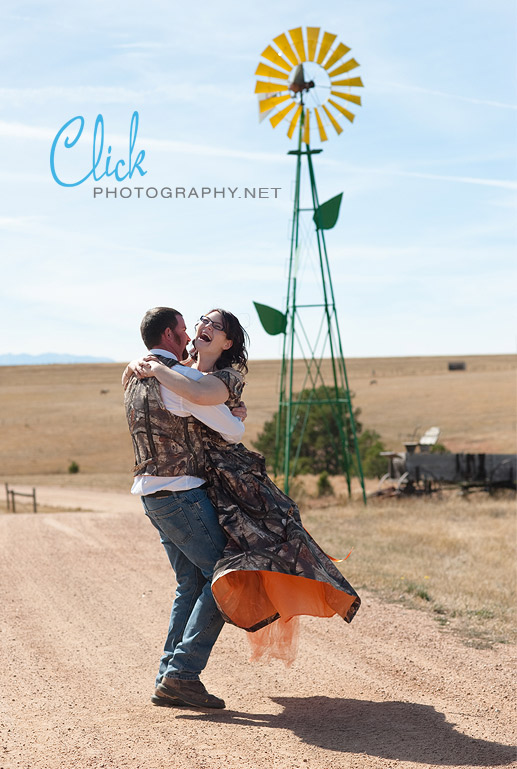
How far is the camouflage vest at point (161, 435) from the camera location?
166 inches

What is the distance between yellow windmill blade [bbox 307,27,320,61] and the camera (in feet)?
52.2

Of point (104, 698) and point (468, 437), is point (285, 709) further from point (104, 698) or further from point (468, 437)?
point (468, 437)

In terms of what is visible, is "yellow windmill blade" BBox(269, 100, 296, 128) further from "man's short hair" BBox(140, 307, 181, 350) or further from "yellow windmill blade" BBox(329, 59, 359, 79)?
"man's short hair" BBox(140, 307, 181, 350)

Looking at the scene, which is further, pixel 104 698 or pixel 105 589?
pixel 105 589

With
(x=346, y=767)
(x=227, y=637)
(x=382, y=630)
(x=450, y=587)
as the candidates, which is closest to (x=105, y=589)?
(x=227, y=637)

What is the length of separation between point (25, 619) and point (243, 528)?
3.19m

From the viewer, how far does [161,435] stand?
422 centimetres

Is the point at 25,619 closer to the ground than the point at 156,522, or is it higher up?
closer to the ground

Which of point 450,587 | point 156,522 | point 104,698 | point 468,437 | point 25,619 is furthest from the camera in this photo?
point 468,437

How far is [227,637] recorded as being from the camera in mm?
6180

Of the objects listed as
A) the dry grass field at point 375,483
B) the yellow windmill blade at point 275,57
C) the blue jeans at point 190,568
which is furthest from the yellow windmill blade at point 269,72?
the blue jeans at point 190,568

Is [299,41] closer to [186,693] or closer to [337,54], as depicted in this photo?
[337,54]

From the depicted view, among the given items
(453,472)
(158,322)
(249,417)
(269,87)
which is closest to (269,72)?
(269,87)

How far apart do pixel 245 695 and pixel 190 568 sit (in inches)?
35.4
